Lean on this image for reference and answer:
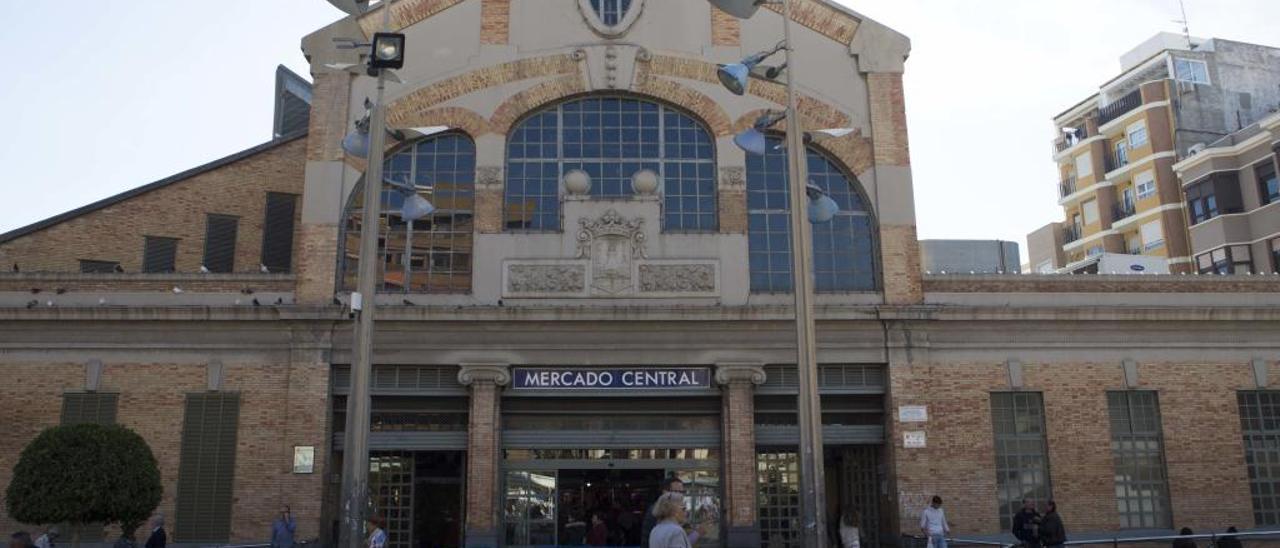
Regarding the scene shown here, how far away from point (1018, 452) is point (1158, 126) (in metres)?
31.4

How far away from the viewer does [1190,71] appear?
47781mm

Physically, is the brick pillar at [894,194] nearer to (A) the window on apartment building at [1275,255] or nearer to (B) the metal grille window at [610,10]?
(B) the metal grille window at [610,10]

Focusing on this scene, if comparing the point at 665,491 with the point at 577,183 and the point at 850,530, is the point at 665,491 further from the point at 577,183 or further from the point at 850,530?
the point at 577,183

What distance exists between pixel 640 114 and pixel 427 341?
6.73 meters

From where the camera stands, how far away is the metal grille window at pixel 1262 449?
2205 cm

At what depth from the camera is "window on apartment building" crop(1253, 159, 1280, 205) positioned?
38438mm

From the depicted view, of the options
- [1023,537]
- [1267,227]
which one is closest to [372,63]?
[1023,537]

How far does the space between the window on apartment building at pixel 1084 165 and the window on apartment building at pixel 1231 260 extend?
1189 cm

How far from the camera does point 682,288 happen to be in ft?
72.2

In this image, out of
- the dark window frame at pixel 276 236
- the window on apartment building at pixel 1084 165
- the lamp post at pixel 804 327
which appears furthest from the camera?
the window on apartment building at pixel 1084 165

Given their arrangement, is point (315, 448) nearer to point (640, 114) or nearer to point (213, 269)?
point (213, 269)

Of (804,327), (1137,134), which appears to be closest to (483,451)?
(804,327)

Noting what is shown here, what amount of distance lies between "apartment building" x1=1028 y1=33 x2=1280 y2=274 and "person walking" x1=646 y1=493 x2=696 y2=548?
3968 centimetres

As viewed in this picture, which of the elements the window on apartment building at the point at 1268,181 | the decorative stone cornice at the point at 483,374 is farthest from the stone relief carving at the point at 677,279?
the window on apartment building at the point at 1268,181
